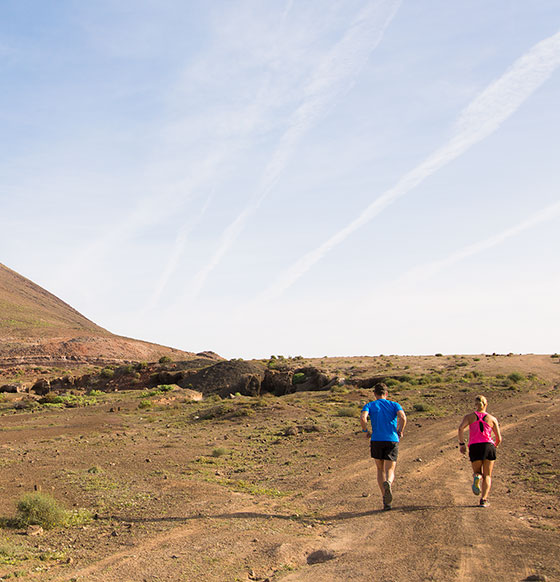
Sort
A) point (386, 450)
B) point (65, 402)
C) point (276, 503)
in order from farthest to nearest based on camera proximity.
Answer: point (65, 402) < point (276, 503) < point (386, 450)

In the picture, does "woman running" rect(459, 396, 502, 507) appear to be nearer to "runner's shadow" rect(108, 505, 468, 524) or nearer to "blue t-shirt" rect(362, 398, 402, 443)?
"runner's shadow" rect(108, 505, 468, 524)

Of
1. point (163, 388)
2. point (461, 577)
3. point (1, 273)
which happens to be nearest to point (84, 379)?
point (163, 388)

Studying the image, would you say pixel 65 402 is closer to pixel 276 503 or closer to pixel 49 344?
pixel 276 503

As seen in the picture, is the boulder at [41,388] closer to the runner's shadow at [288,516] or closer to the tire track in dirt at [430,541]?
the runner's shadow at [288,516]

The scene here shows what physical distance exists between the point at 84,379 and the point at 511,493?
163 feet

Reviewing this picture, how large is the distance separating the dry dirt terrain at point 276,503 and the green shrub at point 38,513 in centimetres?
16

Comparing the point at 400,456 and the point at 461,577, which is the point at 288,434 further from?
the point at 461,577

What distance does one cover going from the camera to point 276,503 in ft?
32.9

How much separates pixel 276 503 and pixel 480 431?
13.1 ft

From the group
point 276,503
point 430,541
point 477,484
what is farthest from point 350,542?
point 276,503

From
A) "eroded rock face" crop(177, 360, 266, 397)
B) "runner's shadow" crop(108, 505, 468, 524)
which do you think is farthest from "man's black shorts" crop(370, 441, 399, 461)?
"eroded rock face" crop(177, 360, 266, 397)

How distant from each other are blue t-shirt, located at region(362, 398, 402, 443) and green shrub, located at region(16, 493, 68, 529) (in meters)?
5.48

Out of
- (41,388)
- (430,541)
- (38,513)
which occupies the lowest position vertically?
(41,388)

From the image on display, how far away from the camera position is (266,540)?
746 centimetres
